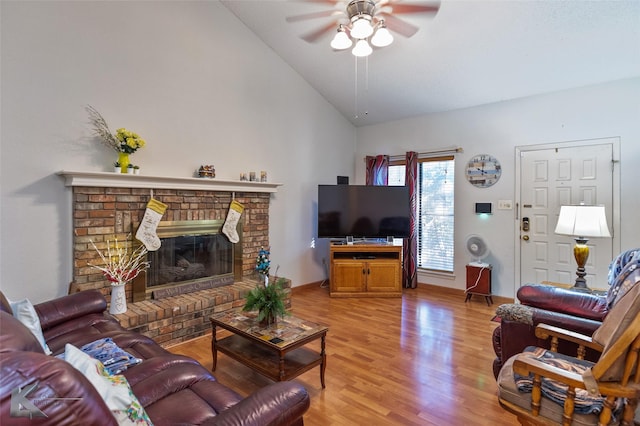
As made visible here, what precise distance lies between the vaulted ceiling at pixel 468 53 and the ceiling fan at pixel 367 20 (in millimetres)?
92

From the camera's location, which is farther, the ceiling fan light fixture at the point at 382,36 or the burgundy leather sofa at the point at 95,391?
the ceiling fan light fixture at the point at 382,36

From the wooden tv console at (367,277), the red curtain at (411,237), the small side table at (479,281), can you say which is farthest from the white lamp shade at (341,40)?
the small side table at (479,281)

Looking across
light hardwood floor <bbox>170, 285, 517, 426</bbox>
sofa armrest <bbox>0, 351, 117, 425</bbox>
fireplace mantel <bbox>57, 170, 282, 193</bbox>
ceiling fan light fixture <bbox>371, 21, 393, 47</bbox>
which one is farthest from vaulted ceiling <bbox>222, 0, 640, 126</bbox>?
sofa armrest <bbox>0, 351, 117, 425</bbox>

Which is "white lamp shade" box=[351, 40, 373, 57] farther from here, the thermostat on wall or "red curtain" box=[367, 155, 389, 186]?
the thermostat on wall

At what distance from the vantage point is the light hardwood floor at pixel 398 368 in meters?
1.98

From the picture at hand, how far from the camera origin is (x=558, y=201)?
3.89 meters

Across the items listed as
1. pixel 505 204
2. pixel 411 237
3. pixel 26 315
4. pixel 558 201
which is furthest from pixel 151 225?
pixel 558 201

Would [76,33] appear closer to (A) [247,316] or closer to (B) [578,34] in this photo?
(A) [247,316]

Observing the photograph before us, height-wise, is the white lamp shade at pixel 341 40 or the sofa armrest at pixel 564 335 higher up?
the white lamp shade at pixel 341 40

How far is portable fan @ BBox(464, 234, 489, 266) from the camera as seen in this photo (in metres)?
4.28

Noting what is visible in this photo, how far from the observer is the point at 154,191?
3238 millimetres

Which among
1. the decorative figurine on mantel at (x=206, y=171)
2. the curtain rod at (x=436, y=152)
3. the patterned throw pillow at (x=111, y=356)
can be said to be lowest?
Answer: the patterned throw pillow at (x=111, y=356)

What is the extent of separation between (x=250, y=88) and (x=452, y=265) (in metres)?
3.78

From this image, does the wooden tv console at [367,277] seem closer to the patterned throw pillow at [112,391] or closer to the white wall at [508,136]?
the white wall at [508,136]
